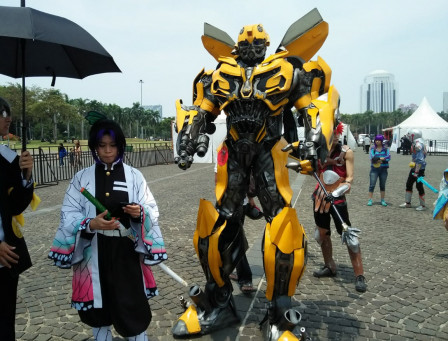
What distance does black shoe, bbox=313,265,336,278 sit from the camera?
13.5 feet

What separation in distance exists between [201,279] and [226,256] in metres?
1.26

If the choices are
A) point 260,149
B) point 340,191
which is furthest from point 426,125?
point 260,149

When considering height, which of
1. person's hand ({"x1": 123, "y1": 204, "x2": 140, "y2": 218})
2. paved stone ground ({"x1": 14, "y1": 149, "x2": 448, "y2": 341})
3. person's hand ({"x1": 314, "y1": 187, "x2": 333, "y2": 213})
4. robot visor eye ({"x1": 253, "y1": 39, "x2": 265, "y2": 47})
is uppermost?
robot visor eye ({"x1": 253, "y1": 39, "x2": 265, "y2": 47})

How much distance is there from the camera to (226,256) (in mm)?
2945

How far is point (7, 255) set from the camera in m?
2.08

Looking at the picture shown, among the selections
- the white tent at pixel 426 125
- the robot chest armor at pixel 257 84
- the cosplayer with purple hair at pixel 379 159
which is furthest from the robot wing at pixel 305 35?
the white tent at pixel 426 125

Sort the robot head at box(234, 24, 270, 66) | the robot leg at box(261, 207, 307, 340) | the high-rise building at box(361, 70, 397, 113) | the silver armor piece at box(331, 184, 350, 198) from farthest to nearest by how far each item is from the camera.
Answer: the high-rise building at box(361, 70, 397, 113)
the silver armor piece at box(331, 184, 350, 198)
the robot head at box(234, 24, 270, 66)
the robot leg at box(261, 207, 307, 340)

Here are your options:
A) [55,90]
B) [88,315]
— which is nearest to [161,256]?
[88,315]

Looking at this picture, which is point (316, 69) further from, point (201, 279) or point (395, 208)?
point (395, 208)

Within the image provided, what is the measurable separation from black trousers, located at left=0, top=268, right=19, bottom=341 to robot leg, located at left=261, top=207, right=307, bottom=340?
5.69 ft

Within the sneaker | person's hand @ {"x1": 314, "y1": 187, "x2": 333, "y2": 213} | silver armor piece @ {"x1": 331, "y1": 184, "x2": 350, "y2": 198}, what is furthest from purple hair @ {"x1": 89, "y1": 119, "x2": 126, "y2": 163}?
the sneaker

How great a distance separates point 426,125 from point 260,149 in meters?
31.0

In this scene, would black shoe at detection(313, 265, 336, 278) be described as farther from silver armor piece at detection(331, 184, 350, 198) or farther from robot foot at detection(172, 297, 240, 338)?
robot foot at detection(172, 297, 240, 338)

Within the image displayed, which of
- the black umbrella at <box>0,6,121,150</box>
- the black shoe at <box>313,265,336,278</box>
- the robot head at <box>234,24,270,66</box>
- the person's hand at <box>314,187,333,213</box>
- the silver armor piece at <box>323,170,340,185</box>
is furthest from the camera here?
the black shoe at <box>313,265,336,278</box>
